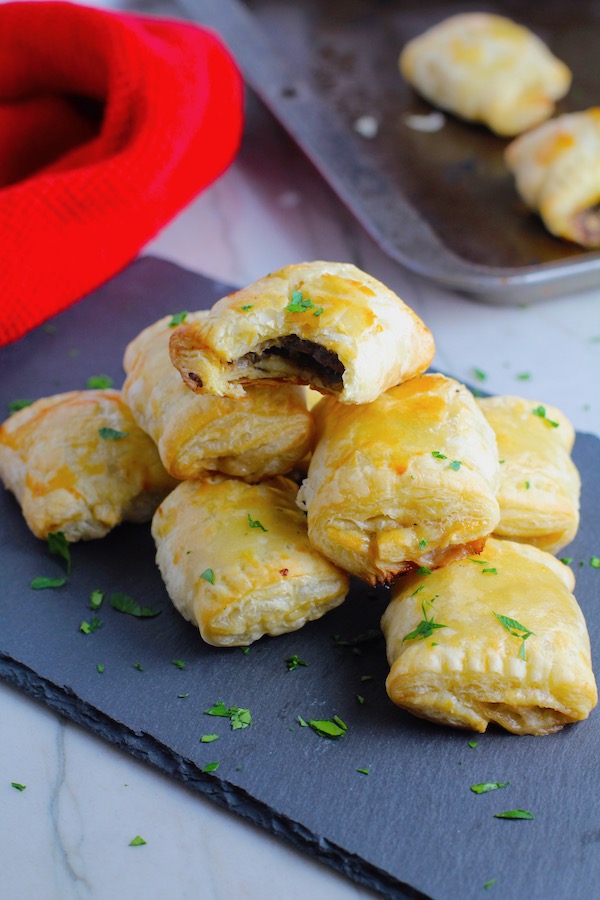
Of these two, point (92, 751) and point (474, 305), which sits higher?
point (92, 751)

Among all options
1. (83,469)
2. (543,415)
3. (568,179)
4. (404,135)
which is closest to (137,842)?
(83,469)

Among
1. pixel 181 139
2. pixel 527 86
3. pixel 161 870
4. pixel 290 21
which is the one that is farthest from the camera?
pixel 290 21

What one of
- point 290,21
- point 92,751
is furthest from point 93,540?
point 290,21

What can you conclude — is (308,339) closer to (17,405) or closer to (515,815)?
(515,815)

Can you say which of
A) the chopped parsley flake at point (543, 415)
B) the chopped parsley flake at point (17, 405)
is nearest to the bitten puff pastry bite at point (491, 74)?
the chopped parsley flake at point (543, 415)

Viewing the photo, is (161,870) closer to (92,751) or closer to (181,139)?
(92,751)

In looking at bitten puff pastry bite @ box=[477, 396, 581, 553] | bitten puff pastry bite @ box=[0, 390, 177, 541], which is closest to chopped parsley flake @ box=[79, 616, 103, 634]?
bitten puff pastry bite @ box=[0, 390, 177, 541]

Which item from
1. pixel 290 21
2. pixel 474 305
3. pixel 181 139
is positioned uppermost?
pixel 181 139
